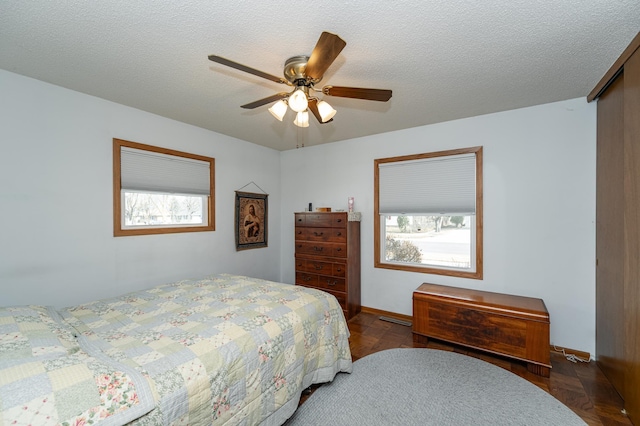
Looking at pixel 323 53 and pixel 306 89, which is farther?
pixel 306 89

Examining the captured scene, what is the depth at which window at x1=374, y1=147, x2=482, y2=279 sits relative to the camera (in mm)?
3053

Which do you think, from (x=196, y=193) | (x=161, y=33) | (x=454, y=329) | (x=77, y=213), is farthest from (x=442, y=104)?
(x=77, y=213)

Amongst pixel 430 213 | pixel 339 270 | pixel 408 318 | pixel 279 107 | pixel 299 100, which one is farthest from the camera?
pixel 339 270

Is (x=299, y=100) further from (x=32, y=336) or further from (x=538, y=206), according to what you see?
(x=538, y=206)

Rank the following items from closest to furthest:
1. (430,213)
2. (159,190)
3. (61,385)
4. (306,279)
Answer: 1. (61,385)
2. (159,190)
3. (430,213)
4. (306,279)

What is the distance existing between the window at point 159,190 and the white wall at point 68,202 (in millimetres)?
85

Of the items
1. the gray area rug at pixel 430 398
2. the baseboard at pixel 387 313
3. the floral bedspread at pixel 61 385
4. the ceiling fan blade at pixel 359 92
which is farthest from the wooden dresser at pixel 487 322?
the floral bedspread at pixel 61 385

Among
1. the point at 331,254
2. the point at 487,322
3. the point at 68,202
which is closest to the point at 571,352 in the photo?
the point at 487,322

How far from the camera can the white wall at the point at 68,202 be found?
206 cm

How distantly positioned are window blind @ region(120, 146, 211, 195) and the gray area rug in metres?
2.56

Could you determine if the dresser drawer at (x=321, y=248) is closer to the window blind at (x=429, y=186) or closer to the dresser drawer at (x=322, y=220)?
the dresser drawer at (x=322, y=220)

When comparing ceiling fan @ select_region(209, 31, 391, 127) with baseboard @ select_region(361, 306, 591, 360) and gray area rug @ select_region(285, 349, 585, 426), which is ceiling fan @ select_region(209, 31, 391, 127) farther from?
baseboard @ select_region(361, 306, 591, 360)

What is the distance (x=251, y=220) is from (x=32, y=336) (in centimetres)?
281

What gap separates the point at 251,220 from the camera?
4.00 m
